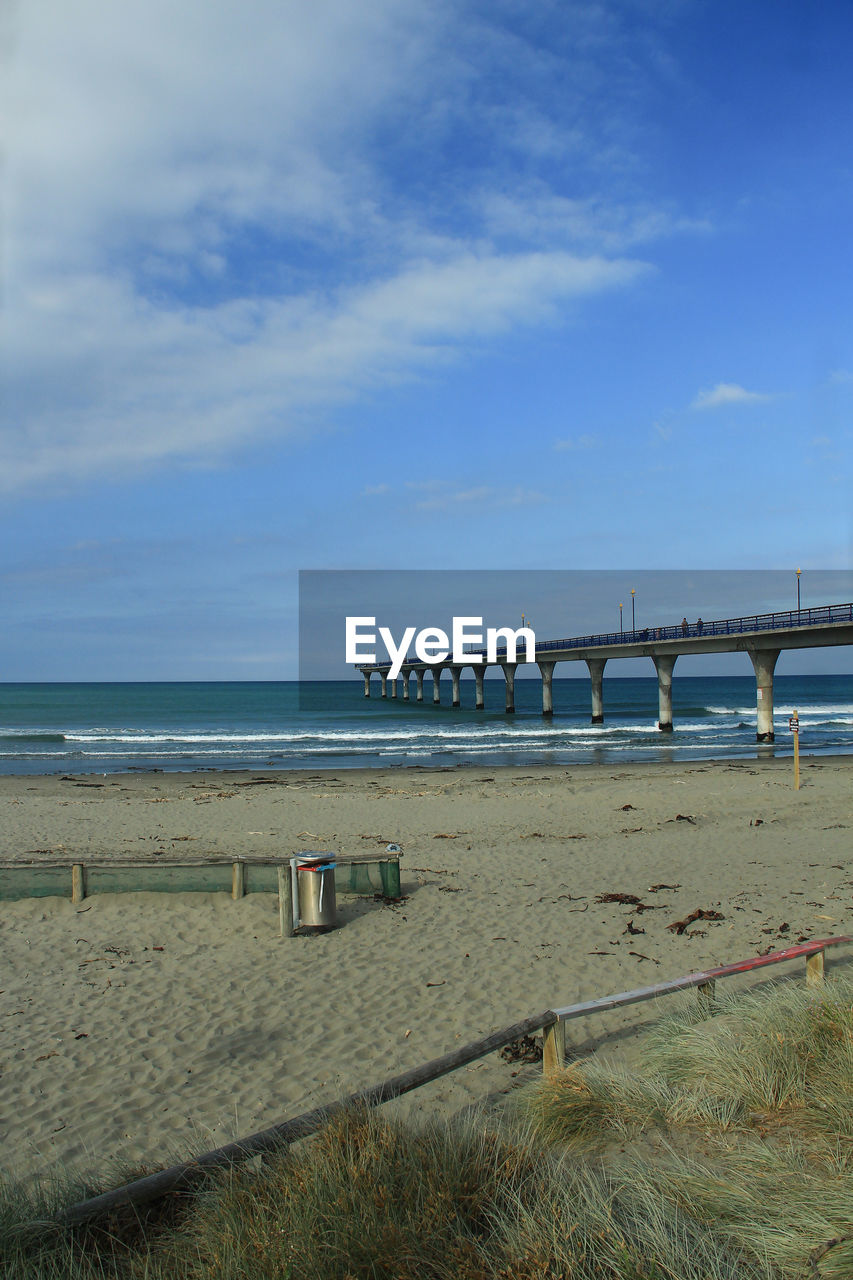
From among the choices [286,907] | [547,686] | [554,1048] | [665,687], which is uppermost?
[665,687]

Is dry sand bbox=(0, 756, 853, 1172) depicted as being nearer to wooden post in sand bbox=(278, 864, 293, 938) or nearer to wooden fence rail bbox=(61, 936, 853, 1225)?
wooden post in sand bbox=(278, 864, 293, 938)

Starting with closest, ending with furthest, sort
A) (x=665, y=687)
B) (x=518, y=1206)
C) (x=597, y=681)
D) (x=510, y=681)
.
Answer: (x=518, y=1206) < (x=665, y=687) < (x=597, y=681) < (x=510, y=681)

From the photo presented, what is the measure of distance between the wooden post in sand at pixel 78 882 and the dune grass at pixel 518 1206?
20.3 feet

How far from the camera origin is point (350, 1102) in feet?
12.7

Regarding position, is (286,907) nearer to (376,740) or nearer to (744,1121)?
(744,1121)

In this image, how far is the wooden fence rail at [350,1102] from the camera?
321 cm

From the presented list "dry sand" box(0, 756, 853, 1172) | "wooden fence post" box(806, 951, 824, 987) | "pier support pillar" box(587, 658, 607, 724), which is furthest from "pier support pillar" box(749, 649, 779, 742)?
"wooden fence post" box(806, 951, 824, 987)

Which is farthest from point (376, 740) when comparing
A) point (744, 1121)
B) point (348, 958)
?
point (744, 1121)

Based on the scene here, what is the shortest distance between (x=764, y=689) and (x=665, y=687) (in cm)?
737

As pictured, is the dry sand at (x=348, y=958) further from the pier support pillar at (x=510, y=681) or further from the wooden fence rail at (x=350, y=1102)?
the pier support pillar at (x=510, y=681)

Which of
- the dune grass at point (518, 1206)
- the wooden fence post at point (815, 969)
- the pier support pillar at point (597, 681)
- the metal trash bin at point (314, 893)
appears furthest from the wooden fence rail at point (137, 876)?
the pier support pillar at point (597, 681)

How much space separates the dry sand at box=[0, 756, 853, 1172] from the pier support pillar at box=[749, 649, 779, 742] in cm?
2330

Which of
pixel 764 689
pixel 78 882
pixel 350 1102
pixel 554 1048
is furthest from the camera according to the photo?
pixel 764 689

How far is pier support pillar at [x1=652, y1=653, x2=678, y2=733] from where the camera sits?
46688 mm
